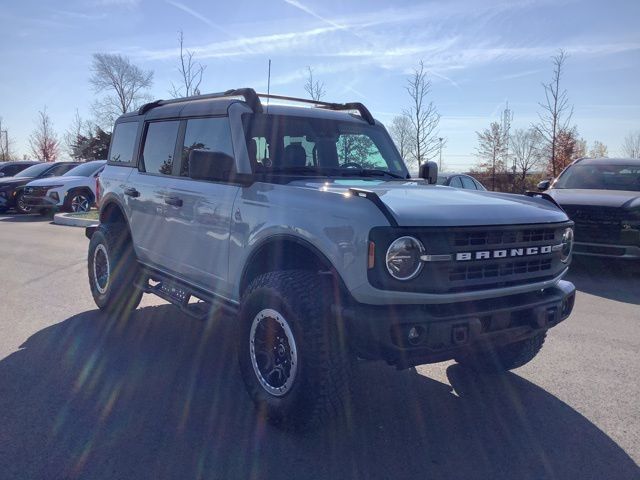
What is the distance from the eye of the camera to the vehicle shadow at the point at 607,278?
7512 millimetres

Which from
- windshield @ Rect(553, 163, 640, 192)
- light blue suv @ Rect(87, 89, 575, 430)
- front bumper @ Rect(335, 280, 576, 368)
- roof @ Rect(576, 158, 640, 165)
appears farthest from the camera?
roof @ Rect(576, 158, 640, 165)

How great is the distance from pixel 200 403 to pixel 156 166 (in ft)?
8.15

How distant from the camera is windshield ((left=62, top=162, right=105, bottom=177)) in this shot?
18.0m

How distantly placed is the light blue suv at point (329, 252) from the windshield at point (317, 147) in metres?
0.01

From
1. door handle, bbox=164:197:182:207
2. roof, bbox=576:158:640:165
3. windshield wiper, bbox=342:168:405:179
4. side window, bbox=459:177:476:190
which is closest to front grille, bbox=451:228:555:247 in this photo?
windshield wiper, bbox=342:168:405:179

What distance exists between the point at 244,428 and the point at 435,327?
1392 mm

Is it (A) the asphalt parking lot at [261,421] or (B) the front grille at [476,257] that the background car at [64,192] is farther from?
(B) the front grille at [476,257]

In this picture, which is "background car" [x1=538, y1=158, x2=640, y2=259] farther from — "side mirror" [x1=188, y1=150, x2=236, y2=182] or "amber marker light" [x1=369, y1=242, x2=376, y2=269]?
"amber marker light" [x1=369, y1=242, x2=376, y2=269]

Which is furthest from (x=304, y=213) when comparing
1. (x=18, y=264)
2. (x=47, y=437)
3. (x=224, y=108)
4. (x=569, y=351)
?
(x=18, y=264)

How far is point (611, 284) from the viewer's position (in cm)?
821

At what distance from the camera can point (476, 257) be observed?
10.7ft

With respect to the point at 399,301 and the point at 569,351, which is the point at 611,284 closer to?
the point at 569,351

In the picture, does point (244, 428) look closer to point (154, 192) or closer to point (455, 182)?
point (154, 192)

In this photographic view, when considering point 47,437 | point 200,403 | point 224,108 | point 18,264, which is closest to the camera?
point 47,437
